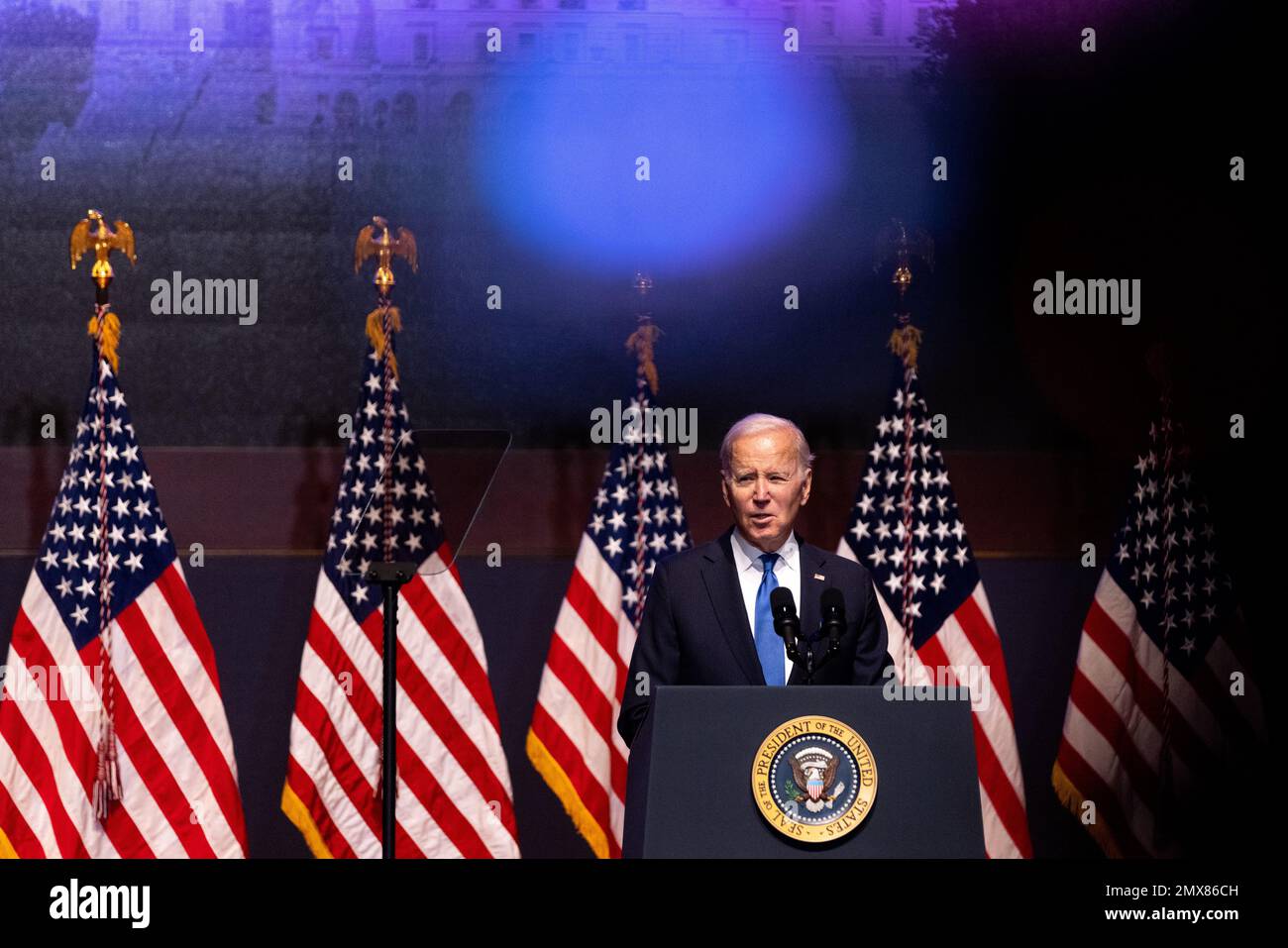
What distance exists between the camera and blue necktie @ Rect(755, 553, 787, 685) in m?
3.40

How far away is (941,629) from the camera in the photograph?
18.8ft

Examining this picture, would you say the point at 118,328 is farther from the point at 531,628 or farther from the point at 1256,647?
the point at 1256,647

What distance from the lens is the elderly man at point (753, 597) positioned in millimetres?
3391

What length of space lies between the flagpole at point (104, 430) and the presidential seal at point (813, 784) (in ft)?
11.0

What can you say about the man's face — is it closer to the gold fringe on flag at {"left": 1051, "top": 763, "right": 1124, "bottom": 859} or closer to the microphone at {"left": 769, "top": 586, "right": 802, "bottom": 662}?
the microphone at {"left": 769, "top": 586, "right": 802, "bottom": 662}

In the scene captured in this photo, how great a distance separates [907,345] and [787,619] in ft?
10.4

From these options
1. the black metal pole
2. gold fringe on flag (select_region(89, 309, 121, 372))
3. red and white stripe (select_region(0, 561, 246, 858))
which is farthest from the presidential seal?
gold fringe on flag (select_region(89, 309, 121, 372))

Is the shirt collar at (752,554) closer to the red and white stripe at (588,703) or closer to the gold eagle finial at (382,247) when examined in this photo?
the red and white stripe at (588,703)

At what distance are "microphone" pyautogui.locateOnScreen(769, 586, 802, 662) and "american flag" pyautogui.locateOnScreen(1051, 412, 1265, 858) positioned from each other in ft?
10.8
